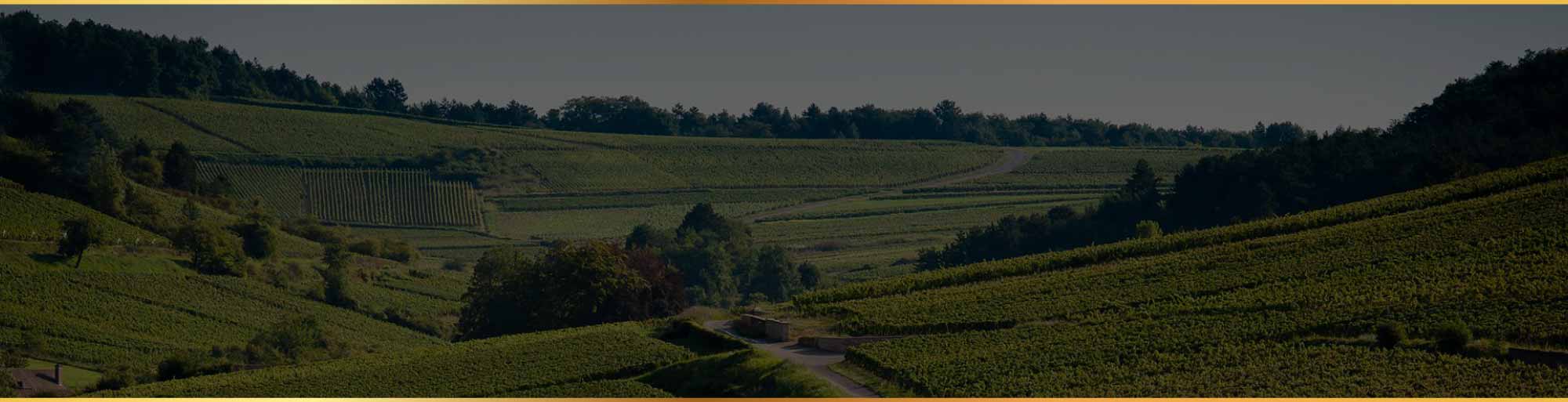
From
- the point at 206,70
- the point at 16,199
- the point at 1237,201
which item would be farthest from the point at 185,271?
the point at 206,70

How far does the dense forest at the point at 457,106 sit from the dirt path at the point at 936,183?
12.0m

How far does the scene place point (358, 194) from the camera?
114 metres

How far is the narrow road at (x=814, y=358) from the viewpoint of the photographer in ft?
122

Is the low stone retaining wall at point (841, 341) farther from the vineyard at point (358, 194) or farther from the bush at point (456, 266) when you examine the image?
the vineyard at point (358, 194)

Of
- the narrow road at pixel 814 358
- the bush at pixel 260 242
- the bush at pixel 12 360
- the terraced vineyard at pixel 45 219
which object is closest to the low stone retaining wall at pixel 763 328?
the narrow road at pixel 814 358

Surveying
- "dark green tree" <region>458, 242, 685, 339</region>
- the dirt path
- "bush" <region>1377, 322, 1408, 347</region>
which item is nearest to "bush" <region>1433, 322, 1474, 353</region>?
"bush" <region>1377, 322, 1408, 347</region>

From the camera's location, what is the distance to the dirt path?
119 meters

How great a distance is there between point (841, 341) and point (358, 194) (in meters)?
76.8

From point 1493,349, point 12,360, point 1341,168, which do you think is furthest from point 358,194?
point 1493,349

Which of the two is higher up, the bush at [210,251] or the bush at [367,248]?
the bush at [210,251]

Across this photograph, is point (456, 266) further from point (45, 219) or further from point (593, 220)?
point (45, 219)

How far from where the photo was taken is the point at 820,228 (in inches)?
4439

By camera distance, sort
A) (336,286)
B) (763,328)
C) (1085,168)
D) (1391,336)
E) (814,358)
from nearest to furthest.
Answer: (1391,336) → (814,358) → (763,328) → (336,286) → (1085,168)

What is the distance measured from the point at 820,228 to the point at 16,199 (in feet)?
164
